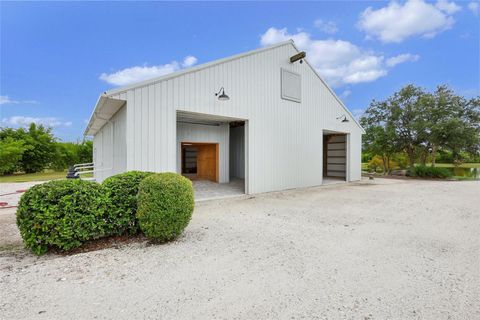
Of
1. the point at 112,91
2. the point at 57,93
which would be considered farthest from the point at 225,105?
the point at 57,93

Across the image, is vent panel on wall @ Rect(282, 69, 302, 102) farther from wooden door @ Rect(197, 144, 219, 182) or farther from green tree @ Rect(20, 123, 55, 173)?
green tree @ Rect(20, 123, 55, 173)

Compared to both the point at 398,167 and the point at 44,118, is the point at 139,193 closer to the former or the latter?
the point at 398,167

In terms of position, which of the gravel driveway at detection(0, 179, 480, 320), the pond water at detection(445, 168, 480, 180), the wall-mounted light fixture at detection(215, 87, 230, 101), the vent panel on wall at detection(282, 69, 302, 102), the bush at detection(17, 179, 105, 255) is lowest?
the pond water at detection(445, 168, 480, 180)

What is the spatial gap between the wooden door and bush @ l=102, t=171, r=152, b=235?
22.9ft

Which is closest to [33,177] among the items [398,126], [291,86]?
[291,86]

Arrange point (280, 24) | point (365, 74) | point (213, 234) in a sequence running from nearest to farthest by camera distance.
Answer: point (213, 234), point (280, 24), point (365, 74)

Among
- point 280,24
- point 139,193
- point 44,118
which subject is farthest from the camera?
point 44,118

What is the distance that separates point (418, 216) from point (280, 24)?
9.38 m

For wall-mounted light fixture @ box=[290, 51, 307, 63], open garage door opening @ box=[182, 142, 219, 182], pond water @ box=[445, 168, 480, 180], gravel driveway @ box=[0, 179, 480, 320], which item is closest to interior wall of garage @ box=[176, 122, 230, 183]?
open garage door opening @ box=[182, 142, 219, 182]

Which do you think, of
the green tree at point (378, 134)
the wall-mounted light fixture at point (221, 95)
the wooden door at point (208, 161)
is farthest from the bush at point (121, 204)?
the green tree at point (378, 134)

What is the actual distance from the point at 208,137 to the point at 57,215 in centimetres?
741

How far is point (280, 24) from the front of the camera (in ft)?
34.8

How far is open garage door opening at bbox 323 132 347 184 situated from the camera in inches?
529

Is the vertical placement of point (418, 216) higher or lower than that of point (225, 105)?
lower
